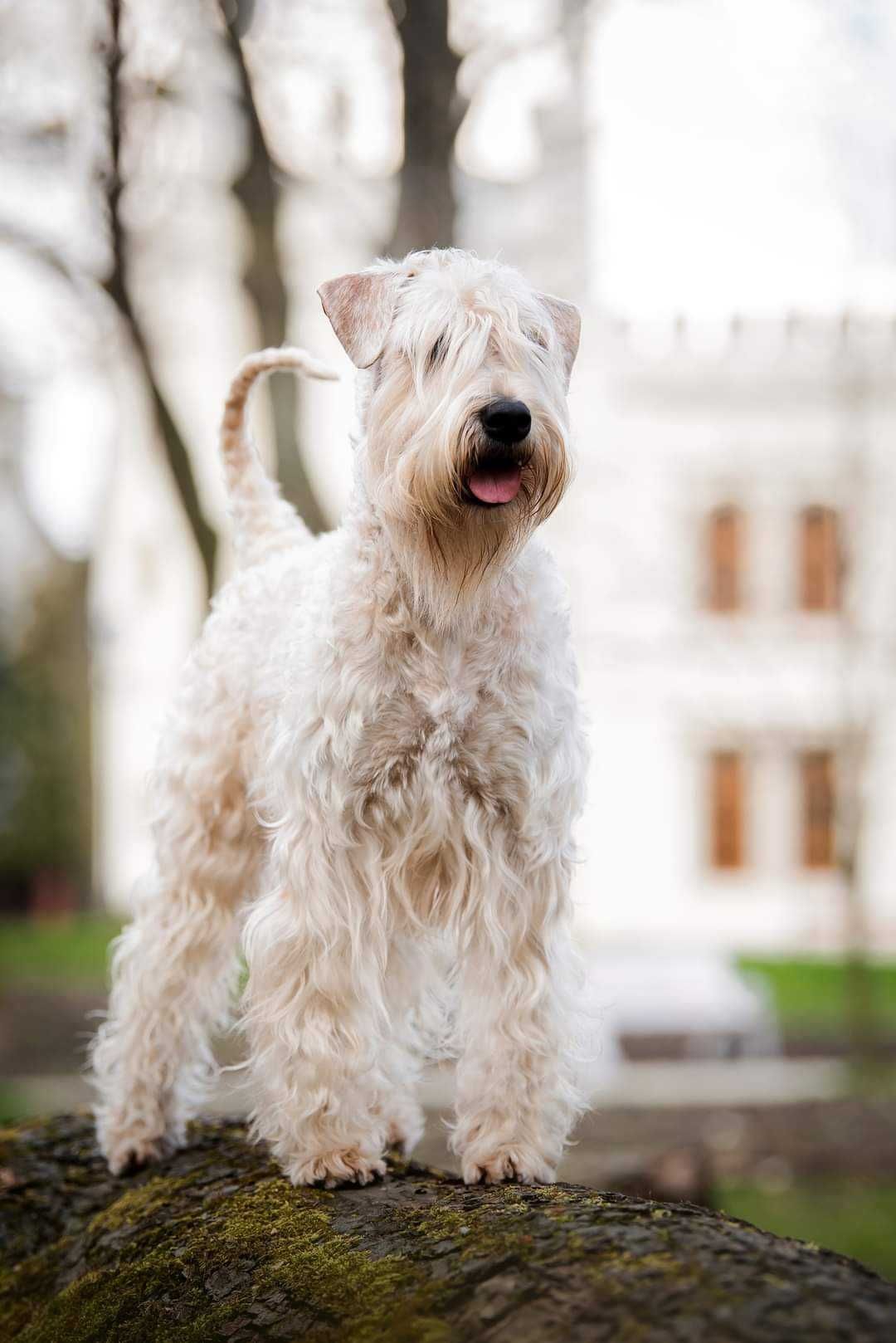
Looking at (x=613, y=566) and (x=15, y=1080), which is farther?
(x=613, y=566)

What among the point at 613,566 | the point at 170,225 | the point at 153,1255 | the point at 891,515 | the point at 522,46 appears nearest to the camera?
the point at 153,1255

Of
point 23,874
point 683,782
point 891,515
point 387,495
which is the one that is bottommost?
point 23,874

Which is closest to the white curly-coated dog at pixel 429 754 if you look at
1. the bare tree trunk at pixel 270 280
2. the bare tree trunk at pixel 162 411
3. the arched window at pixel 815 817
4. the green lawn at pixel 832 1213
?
the bare tree trunk at pixel 270 280

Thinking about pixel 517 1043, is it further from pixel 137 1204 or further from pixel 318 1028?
pixel 137 1204

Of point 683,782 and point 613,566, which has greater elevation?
point 613,566

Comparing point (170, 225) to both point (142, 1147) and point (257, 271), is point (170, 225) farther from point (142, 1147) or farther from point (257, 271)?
point (142, 1147)

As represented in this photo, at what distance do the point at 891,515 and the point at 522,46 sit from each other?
7.02m

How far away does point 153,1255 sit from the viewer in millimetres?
3041

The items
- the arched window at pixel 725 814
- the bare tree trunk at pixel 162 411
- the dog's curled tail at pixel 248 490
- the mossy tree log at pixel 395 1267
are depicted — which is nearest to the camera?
the mossy tree log at pixel 395 1267

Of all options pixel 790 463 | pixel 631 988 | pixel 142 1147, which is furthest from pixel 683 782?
pixel 142 1147

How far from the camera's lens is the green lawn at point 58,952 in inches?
627

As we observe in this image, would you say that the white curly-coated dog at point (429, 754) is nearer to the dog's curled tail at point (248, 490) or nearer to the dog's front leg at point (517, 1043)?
the dog's front leg at point (517, 1043)

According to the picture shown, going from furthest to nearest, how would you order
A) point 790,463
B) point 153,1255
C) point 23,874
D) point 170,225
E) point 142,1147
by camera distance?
point 23,874 → point 790,463 → point 170,225 → point 142,1147 → point 153,1255

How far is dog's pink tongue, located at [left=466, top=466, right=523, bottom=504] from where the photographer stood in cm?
294
